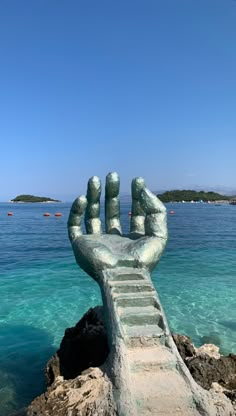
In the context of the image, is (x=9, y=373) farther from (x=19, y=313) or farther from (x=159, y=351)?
(x=159, y=351)

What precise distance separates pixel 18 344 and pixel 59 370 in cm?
440

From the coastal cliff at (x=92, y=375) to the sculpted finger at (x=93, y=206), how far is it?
1.80m

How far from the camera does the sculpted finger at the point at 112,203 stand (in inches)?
352

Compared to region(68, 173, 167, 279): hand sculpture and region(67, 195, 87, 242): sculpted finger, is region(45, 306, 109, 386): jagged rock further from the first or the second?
region(67, 195, 87, 242): sculpted finger

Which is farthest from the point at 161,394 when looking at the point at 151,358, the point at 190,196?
the point at 190,196

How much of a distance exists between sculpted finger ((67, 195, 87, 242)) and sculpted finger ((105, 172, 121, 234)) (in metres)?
0.66

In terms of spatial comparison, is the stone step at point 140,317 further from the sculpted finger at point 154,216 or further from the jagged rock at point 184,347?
the jagged rock at point 184,347

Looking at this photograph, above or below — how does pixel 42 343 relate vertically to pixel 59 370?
below

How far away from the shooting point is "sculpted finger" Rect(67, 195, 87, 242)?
338 inches

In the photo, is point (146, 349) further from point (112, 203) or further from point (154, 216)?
point (112, 203)

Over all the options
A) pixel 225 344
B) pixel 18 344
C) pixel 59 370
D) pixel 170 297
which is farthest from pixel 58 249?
pixel 59 370

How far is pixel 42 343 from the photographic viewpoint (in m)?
12.0

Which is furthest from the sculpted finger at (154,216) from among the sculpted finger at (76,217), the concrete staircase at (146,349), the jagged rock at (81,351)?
the jagged rock at (81,351)

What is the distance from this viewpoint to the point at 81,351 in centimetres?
841
